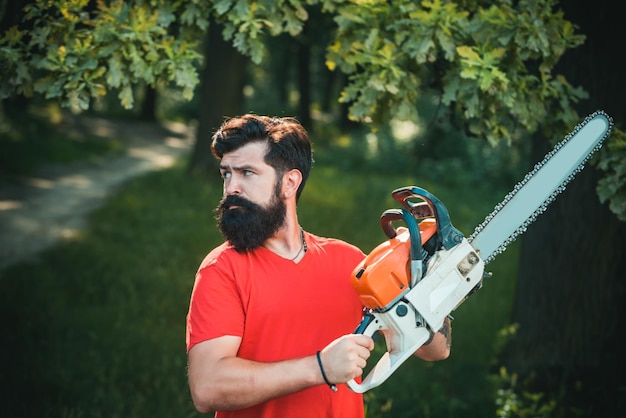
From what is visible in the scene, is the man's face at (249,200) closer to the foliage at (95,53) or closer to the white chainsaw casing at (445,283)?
the white chainsaw casing at (445,283)

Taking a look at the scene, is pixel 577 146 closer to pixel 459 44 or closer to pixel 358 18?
pixel 459 44

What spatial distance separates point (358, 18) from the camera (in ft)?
9.96

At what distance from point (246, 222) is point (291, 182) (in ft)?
0.87

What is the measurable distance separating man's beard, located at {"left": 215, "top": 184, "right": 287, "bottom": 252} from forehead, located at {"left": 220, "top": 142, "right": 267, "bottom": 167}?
121 mm

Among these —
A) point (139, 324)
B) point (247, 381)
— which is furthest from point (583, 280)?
point (139, 324)

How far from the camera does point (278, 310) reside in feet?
7.11

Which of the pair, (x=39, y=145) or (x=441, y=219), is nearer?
(x=441, y=219)

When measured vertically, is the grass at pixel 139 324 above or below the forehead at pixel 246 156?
below

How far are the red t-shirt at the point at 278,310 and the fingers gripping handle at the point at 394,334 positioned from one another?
243mm

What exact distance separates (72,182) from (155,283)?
6.45 m

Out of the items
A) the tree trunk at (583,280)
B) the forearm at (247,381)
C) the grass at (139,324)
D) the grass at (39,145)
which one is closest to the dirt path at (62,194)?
the grass at (39,145)

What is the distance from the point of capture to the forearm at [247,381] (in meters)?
1.96

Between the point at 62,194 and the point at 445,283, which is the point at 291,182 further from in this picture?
the point at 62,194

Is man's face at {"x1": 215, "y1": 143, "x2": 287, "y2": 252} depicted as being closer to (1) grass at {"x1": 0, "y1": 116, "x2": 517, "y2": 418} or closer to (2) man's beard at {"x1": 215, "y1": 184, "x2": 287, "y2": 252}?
(2) man's beard at {"x1": 215, "y1": 184, "x2": 287, "y2": 252}
